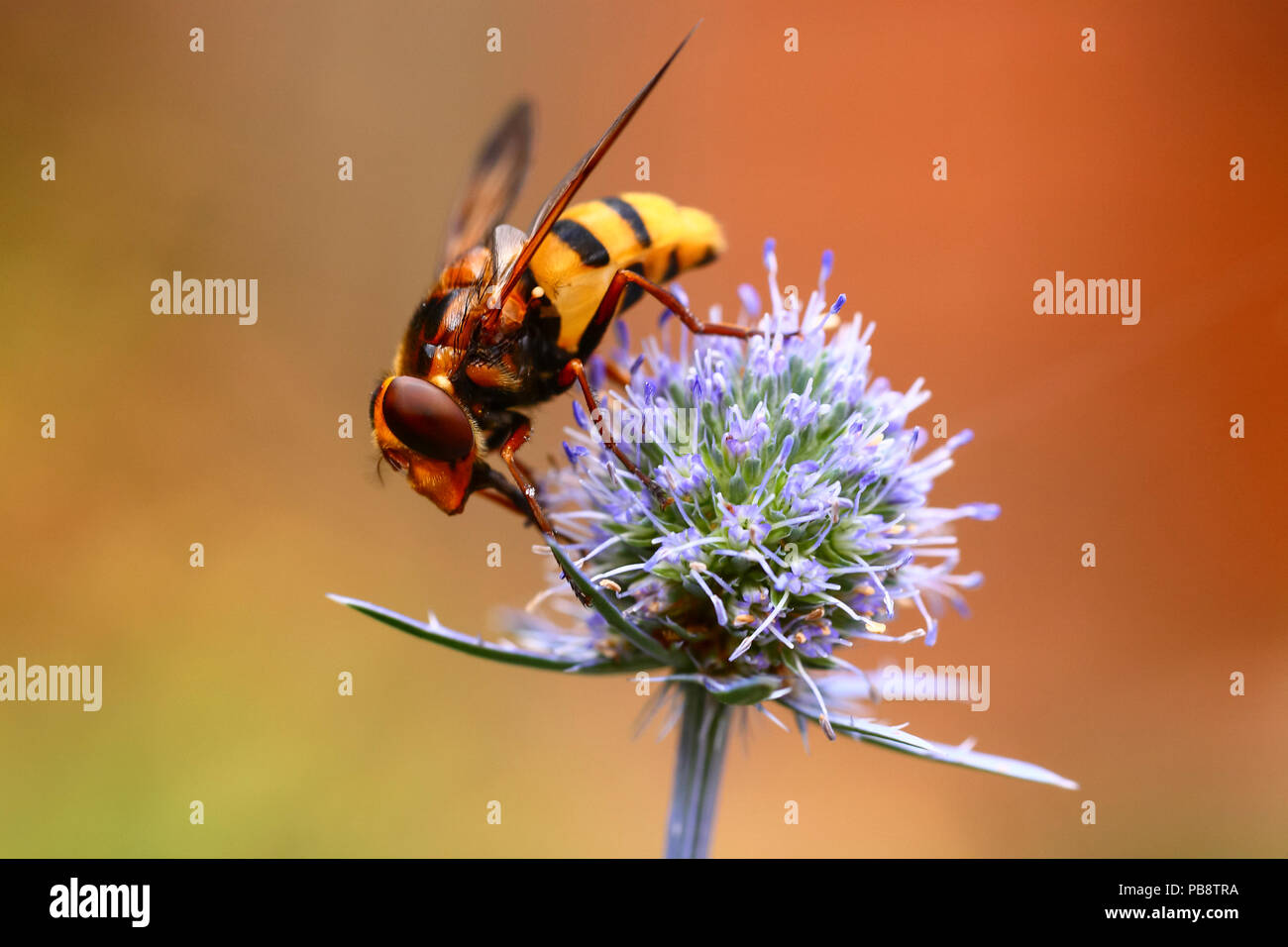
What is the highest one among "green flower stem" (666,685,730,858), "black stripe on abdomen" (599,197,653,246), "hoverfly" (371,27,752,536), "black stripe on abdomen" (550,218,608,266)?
"black stripe on abdomen" (599,197,653,246)

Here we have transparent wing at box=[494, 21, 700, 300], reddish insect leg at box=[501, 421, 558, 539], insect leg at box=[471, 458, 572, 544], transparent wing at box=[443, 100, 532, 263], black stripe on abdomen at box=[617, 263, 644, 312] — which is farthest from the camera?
transparent wing at box=[443, 100, 532, 263]

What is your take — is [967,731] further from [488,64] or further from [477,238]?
[488,64]

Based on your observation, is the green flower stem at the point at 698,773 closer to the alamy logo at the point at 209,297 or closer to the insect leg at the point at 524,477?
the insect leg at the point at 524,477

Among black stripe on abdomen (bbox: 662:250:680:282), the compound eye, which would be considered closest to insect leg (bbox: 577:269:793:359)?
black stripe on abdomen (bbox: 662:250:680:282)

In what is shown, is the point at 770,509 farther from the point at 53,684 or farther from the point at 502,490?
the point at 53,684

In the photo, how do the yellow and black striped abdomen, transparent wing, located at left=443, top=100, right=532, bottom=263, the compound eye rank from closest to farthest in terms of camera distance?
the compound eye → the yellow and black striped abdomen → transparent wing, located at left=443, top=100, right=532, bottom=263

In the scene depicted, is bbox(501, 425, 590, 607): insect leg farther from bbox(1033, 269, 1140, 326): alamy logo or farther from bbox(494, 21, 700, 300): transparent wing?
bbox(1033, 269, 1140, 326): alamy logo

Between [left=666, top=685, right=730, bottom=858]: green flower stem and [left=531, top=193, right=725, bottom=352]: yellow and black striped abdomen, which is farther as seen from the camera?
[left=531, top=193, right=725, bottom=352]: yellow and black striped abdomen
